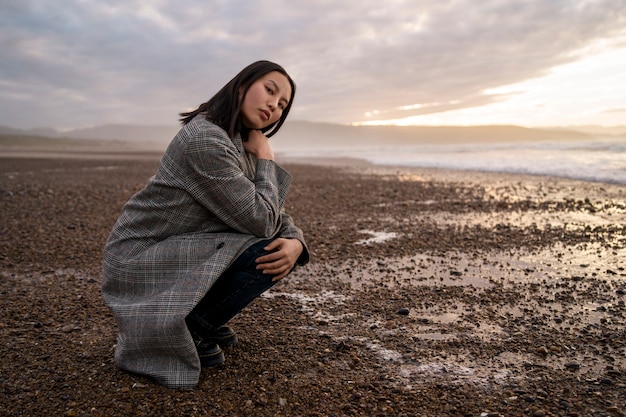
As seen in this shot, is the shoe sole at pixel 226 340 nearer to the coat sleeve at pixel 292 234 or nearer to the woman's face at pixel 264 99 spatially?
the coat sleeve at pixel 292 234

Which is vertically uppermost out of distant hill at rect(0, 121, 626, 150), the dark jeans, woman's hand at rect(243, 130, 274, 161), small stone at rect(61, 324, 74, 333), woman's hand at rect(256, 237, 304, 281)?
distant hill at rect(0, 121, 626, 150)

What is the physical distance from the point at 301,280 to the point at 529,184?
10.3 meters

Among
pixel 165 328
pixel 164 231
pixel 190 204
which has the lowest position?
pixel 165 328

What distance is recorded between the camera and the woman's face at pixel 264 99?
2.69 metres

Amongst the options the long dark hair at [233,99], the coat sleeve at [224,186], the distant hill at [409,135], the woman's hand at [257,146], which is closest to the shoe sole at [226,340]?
the coat sleeve at [224,186]

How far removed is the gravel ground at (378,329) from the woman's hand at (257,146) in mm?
1313

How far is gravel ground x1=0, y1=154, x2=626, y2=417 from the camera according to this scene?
97.3 inches

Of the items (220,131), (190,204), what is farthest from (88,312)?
(220,131)

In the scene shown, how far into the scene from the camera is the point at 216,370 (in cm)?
280

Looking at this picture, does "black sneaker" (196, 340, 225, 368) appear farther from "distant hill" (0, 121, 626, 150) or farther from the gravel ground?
"distant hill" (0, 121, 626, 150)

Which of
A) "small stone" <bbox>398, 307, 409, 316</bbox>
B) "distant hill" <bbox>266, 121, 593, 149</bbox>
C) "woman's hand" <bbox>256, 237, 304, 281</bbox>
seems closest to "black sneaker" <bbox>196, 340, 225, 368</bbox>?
"woman's hand" <bbox>256, 237, 304, 281</bbox>

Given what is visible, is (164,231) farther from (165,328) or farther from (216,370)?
(216,370)

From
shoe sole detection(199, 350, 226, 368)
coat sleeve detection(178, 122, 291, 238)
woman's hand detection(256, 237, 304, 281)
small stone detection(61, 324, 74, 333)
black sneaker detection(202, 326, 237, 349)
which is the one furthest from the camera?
small stone detection(61, 324, 74, 333)

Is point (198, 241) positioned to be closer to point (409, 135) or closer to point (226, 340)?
point (226, 340)
